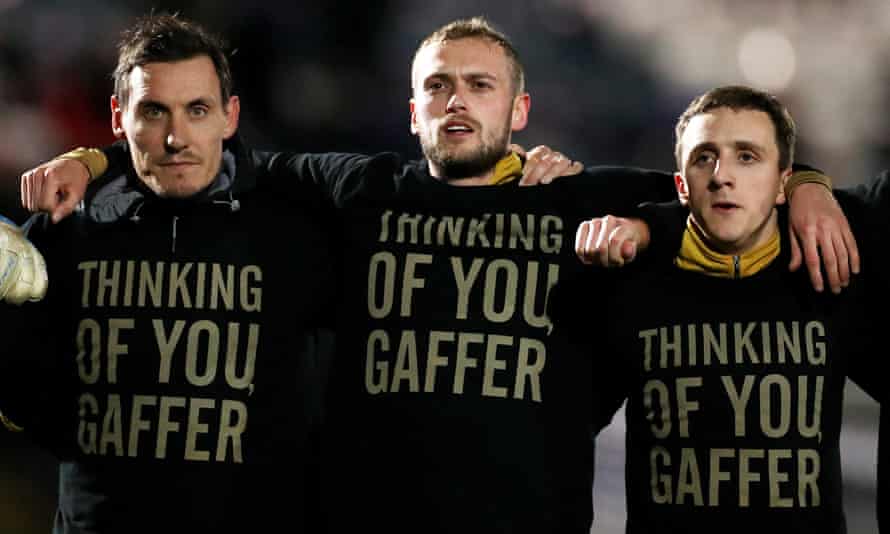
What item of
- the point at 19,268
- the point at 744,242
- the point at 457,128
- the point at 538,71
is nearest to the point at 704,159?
the point at 744,242

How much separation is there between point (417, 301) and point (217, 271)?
0.41m

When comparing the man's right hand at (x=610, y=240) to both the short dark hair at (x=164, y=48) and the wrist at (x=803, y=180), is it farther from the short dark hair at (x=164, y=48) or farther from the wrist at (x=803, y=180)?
the short dark hair at (x=164, y=48)

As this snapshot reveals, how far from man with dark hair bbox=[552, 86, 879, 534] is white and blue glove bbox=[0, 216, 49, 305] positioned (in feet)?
3.67

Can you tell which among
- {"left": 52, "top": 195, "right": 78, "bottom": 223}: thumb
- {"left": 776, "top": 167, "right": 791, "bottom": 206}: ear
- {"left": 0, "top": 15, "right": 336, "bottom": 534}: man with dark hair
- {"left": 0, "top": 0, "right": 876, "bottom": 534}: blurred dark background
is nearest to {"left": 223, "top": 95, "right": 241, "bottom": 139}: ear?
{"left": 0, "top": 15, "right": 336, "bottom": 534}: man with dark hair

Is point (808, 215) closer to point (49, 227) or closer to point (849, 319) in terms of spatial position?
point (849, 319)

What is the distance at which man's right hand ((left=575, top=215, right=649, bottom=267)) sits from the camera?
1.98 m

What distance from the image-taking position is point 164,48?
2180 mm

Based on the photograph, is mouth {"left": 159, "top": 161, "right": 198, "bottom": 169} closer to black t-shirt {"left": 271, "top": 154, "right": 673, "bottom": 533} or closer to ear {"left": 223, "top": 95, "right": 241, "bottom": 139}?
ear {"left": 223, "top": 95, "right": 241, "bottom": 139}

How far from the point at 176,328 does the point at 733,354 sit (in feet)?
3.54

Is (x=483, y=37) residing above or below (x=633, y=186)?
above

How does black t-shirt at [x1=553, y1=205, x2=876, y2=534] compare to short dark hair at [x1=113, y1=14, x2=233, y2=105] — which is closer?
black t-shirt at [x1=553, y1=205, x2=876, y2=534]

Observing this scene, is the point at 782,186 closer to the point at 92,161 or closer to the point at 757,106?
the point at 757,106

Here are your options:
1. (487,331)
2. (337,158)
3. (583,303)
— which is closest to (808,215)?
(583,303)

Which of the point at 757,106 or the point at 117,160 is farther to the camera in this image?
the point at 117,160
